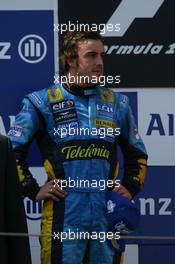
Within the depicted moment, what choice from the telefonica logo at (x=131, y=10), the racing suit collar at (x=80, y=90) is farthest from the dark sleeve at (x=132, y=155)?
the telefonica logo at (x=131, y=10)

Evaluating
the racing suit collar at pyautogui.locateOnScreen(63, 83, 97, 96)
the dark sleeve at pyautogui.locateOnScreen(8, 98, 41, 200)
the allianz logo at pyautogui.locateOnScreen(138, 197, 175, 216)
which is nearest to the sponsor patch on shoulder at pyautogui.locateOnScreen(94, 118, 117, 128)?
the racing suit collar at pyautogui.locateOnScreen(63, 83, 97, 96)

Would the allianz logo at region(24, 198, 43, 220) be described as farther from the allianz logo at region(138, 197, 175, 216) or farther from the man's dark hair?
the man's dark hair

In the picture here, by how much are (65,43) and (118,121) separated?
353 millimetres

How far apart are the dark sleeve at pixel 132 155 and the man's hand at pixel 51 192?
0.27m

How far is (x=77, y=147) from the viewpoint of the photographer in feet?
9.41

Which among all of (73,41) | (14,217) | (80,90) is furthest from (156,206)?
(14,217)

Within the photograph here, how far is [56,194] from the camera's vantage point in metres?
2.88

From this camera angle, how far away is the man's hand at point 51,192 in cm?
287

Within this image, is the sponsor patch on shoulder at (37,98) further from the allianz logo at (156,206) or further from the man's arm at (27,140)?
the allianz logo at (156,206)

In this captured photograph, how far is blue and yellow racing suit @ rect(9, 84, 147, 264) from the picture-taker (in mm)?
2852

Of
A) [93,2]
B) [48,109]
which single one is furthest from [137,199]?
[93,2]

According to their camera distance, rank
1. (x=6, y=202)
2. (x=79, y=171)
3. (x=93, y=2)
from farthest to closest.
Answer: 1. (x=93, y=2)
2. (x=79, y=171)
3. (x=6, y=202)

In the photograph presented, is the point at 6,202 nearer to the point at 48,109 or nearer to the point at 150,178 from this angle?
the point at 48,109

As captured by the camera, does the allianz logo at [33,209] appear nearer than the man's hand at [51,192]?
No
